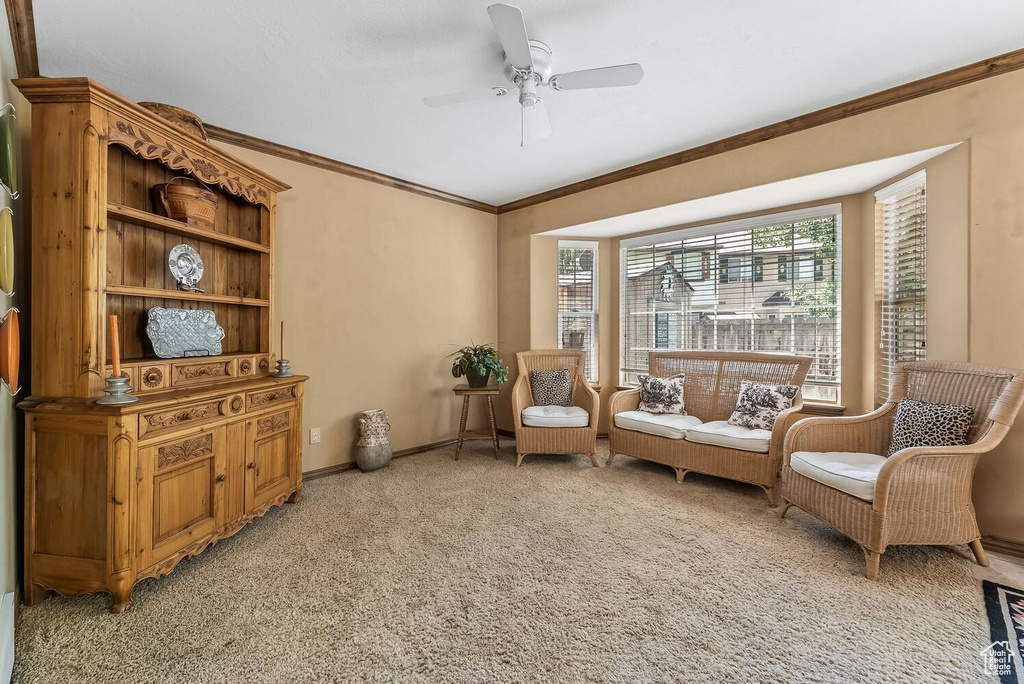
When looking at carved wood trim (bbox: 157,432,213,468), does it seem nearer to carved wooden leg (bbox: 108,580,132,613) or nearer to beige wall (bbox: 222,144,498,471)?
carved wooden leg (bbox: 108,580,132,613)

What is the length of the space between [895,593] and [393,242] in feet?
13.7

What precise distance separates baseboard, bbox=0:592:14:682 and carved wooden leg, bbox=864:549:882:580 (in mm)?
3502

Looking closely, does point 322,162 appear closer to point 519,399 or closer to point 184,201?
point 184,201

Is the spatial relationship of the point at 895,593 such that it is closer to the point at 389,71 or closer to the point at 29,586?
the point at 389,71

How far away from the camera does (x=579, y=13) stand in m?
1.99

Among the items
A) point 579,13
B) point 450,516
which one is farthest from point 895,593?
point 579,13

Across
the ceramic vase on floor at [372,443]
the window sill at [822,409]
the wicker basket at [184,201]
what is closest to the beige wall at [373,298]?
the ceramic vase on floor at [372,443]

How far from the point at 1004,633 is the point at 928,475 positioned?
0.65 m

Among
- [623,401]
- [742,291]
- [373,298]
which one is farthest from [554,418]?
[742,291]

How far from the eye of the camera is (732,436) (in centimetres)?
319

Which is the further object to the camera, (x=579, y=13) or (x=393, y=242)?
(x=393, y=242)

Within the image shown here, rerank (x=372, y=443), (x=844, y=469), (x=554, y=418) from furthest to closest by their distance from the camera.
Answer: (x=554, y=418) → (x=372, y=443) → (x=844, y=469)

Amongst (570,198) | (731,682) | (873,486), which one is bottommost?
(731,682)

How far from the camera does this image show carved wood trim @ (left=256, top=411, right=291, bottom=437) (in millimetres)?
2667
